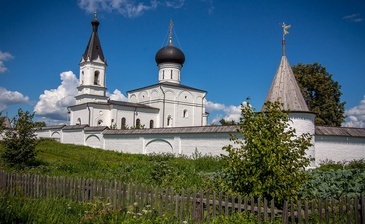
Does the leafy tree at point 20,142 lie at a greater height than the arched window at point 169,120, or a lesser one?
lesser

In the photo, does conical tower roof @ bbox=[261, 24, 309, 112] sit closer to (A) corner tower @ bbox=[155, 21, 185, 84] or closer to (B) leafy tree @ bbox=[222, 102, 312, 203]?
(B) leafy tree @ bbox=[222, 102, 312, 203]

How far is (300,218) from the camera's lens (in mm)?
4852

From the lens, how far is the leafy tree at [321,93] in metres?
25.4

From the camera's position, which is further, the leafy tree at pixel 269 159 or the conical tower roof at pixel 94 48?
the conical tower roof at pixel 94 48

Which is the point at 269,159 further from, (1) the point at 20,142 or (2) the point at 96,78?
(2) the point at 96,78

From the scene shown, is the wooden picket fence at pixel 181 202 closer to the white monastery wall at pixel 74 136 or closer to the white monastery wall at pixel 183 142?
the white monastery wall at pixel 183 142

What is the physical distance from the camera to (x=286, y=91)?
14.1 metres

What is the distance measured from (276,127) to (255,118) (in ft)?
1.27

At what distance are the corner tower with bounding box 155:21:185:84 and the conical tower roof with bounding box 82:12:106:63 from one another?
598cm

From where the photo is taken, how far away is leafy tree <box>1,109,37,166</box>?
10.6 meters

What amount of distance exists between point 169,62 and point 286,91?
21981mm

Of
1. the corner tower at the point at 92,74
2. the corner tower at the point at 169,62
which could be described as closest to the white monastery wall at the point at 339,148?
the corner tower at the point at 169,62

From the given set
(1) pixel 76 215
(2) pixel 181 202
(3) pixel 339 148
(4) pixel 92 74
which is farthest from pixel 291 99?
(4) pixel 92 74

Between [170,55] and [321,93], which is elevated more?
[170,55]
